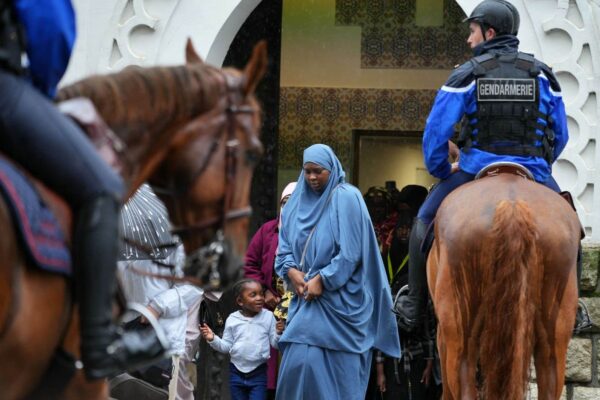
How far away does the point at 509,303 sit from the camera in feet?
23.5

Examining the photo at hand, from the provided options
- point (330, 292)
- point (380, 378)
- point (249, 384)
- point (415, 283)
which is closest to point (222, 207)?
point (415, 283)

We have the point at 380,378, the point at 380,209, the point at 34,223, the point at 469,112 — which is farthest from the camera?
the point at 380,209

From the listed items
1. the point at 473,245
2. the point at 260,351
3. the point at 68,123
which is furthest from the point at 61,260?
the point at 260,351

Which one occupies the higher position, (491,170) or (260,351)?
(491,170)

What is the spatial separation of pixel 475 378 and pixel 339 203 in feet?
7.34

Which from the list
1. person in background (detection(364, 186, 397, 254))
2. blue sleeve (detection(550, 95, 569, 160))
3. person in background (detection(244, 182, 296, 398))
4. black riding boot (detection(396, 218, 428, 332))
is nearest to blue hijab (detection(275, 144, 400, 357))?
black riding boot (detection(396, 218, 428, 332))

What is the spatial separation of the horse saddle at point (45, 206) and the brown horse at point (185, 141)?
89 millimetres

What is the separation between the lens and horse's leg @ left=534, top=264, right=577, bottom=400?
737 centimetres

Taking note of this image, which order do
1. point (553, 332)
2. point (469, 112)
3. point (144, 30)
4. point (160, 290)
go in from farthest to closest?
point (144, 30) < point (160, 290) < point (469, 112) < point (553, 332)

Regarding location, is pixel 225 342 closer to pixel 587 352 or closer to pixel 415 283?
pixel 415 283

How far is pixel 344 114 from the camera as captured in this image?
48.2 feet

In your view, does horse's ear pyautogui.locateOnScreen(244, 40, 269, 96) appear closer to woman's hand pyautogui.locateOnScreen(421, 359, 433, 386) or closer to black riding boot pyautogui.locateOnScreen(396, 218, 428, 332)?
black riding boot pyautogui.locateOnScreen(396, 218, 428, 332)

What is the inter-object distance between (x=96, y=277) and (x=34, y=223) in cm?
31

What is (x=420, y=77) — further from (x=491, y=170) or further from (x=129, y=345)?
(x=129, y=345)
